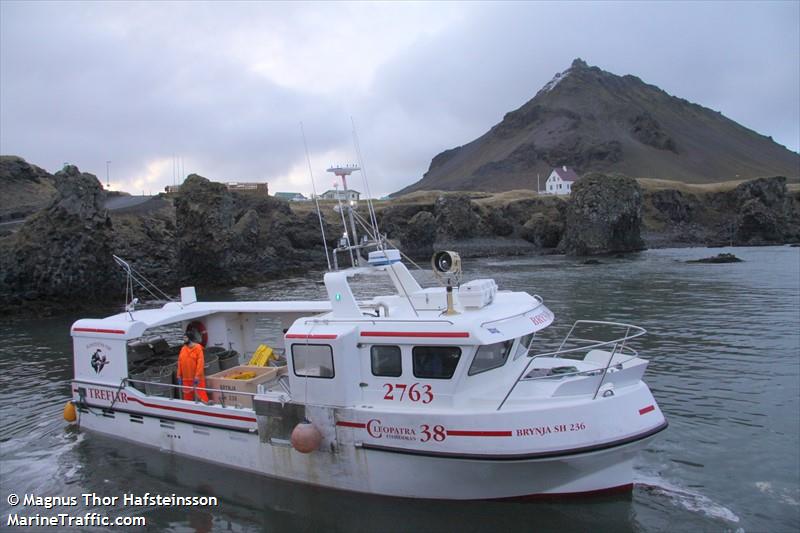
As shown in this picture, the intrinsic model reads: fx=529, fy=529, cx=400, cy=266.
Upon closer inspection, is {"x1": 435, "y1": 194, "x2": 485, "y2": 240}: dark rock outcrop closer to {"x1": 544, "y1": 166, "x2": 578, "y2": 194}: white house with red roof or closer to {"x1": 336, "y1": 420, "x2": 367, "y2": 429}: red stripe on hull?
{"x1": 544, "y1": 166, "x2": 578, "y2": 194}: white house with red roof

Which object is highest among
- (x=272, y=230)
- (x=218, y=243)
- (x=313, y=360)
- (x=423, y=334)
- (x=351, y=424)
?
(x=272, y=230)

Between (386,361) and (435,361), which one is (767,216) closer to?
(435,361)

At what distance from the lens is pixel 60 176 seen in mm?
32531

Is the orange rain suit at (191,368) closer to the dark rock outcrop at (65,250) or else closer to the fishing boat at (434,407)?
the fishing boat at (434,407)

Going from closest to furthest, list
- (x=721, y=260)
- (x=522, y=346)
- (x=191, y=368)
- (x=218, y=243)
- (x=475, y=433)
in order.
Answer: (x=475, y=433)
(x=522, y=346)
(x=191, y=368)
(x=218, y=243)
(x=721, y=260)

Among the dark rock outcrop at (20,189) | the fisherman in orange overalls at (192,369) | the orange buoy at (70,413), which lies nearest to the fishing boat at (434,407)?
the fisherman in orange overalls at (192,369)

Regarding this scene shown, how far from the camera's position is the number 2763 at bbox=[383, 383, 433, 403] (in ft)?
25.8

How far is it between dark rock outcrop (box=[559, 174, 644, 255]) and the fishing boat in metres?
56.7

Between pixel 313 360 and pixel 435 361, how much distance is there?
191cm

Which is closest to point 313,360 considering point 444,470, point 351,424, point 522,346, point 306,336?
point 306,336

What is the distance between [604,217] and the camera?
204 ft

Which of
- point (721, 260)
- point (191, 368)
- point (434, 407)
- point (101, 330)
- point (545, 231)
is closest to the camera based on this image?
point (434, 407)

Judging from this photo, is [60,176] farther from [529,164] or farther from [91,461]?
[529,164]

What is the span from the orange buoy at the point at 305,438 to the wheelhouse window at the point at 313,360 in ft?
2.58
